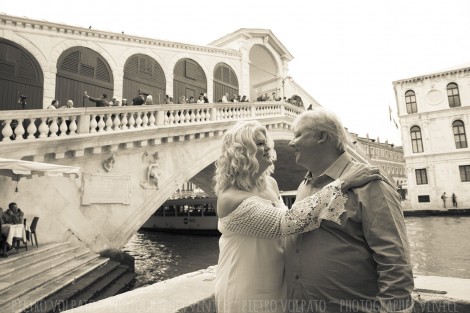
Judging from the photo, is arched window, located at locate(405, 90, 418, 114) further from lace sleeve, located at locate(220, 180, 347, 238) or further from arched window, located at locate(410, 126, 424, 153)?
lace sleeve, located at locate(220, 180, 347, 238)

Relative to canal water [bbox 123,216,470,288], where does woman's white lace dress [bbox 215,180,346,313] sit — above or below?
above

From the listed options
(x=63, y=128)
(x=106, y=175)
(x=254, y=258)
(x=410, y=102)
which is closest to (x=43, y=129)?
(x=63, y=128)

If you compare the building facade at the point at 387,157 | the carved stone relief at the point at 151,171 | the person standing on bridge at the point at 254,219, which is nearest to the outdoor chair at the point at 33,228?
the carved stone relief at the point at 151,171

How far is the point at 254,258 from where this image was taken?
1744mm

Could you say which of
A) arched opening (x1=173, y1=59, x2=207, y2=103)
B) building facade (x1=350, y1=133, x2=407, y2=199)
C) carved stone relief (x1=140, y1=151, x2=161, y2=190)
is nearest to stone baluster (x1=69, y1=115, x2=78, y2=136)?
carved stone relief (x1=140, y1=151, x2=161, y2=190)

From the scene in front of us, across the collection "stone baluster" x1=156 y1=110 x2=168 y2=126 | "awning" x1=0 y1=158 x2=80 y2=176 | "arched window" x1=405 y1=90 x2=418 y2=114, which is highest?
"arched window" x1=405 y1=90 x2=418 y2=114

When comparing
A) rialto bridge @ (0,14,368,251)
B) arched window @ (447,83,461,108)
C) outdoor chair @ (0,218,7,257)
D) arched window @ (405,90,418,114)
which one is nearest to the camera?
outdoor chair @ (0,218,7,257)

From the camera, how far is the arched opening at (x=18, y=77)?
32.1 feet

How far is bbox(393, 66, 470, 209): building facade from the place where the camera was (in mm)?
26984

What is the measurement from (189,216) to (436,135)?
78.8 feet

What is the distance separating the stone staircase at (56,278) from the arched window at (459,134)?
30.4 metres

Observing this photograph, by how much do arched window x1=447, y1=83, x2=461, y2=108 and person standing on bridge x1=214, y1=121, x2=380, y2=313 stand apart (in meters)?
33.3

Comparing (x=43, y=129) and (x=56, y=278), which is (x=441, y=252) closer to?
(x=56, y=278)

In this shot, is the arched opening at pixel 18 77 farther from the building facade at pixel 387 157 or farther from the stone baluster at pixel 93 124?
the building facade at pixel 387 157
